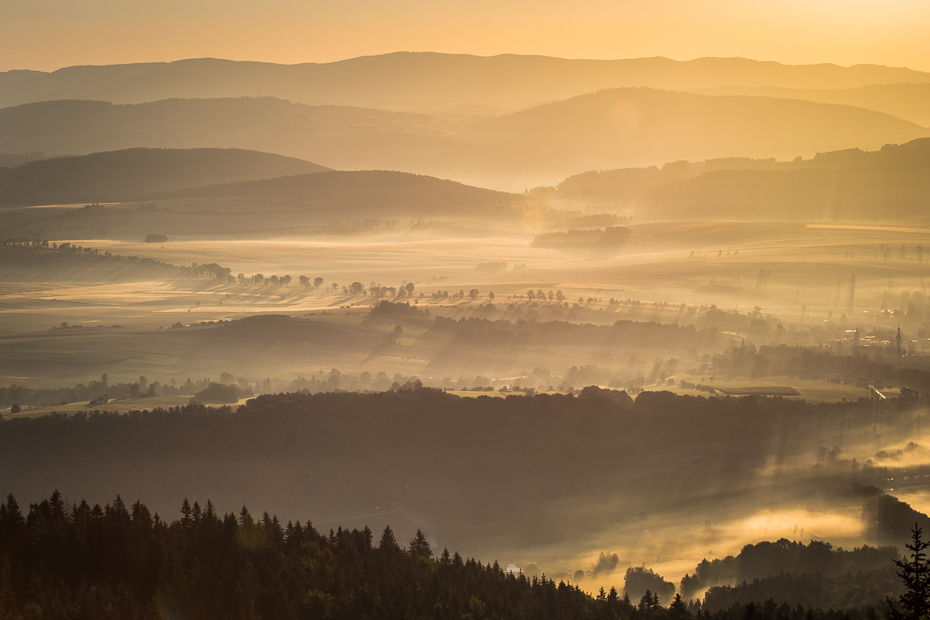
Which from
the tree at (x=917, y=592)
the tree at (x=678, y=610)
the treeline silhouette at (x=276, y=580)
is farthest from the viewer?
the tree at (x=678, y=610)

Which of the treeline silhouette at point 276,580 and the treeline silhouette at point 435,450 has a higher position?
the treeline silhouette at point 435,450

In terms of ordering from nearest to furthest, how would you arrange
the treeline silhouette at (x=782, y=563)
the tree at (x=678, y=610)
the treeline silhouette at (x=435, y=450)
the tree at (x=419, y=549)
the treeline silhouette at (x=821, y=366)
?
the tree at (x=678, y=610) < the tree at (x=419, y=549) < the treeline silhouette at (x=782, y=563) < the treeline silhouette at (x=435, y=450) < the treeline silhouette at (x=821, y=366)

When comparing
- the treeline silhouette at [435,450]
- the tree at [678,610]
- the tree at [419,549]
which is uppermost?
the treeline silhouette at [435,450]

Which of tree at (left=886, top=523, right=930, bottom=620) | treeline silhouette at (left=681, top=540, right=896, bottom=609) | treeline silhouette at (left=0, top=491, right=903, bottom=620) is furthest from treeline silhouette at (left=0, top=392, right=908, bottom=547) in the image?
tree at (left=886, top=523, right=930, bottom=620)

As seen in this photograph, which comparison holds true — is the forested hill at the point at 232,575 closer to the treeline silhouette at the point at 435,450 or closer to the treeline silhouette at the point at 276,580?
the treeline silhouette at the point at 276,580

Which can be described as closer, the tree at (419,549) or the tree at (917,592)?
the tree at (917,592)

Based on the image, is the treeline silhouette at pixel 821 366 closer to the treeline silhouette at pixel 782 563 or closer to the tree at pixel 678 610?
the treeline silhouette at pixel 782 563

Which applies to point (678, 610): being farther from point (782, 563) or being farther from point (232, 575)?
point (232, 575)

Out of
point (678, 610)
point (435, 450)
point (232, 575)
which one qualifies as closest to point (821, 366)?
point (435, 450)

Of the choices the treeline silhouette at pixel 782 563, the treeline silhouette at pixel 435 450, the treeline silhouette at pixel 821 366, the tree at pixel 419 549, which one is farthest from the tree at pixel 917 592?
the treeline silhouette at pixel 821 366

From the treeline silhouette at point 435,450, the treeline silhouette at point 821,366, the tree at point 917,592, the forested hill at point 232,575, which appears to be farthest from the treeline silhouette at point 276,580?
the treeline silhouette at point 821,366

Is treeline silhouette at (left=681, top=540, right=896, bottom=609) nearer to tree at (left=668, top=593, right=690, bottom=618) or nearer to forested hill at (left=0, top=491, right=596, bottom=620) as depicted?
tree at (left=668, top=593, right=690, bottom=618)

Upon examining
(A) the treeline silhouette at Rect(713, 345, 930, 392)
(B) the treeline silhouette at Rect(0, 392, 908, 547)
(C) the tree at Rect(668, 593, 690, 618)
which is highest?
(A) the treeline silhouette at Rect(713, 345, 930, 392)
